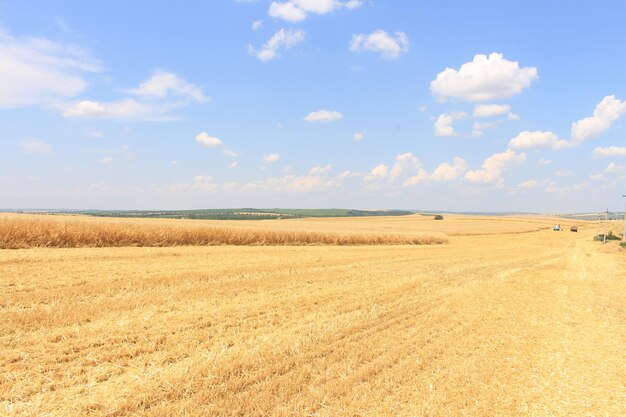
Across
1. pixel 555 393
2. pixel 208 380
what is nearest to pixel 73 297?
pixel 208 380

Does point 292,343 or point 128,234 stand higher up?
point 128,234

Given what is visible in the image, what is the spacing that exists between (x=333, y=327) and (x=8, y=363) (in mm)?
4799

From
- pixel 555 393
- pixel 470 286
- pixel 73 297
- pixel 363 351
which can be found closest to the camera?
pixel 555 393

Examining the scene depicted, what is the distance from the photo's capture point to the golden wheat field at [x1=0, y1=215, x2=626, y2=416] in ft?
14.9

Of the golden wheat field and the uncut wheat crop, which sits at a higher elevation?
the uncut wheat crop

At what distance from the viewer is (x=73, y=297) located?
26.8 ft

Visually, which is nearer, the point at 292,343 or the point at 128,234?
the point at 292,343

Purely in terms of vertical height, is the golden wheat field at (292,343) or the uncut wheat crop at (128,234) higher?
the uncut wheat crop at (128,234)

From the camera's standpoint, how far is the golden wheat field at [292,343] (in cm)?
455

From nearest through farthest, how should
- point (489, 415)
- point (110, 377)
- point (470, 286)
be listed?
1. point (489, 415)
2. point (110, 377)
3. point (470, 286)

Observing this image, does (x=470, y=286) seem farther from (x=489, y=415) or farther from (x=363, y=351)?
(x=489, y=415)

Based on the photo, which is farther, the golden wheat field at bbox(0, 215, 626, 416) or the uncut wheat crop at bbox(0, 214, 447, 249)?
the uncut wheat crop at bbox(0, 214, 447, 249)

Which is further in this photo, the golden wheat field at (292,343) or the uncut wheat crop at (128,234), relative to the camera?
the uncut wheat crop at (128,234)

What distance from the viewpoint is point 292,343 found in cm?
625
